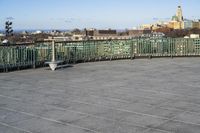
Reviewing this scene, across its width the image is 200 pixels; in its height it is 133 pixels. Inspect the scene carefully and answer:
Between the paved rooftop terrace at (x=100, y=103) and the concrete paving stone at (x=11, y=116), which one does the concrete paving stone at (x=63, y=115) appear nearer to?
the paved rooftop terrace at (x=100, y=103)

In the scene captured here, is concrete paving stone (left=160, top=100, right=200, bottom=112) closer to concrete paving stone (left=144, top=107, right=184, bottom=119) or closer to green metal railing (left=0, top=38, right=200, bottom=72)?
concrete paving stone (left=144, top=107, right=184, bottom=119)

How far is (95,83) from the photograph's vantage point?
32.0ft

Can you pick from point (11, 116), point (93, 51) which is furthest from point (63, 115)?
point (93, 51)

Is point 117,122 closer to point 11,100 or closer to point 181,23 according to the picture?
point 11,100

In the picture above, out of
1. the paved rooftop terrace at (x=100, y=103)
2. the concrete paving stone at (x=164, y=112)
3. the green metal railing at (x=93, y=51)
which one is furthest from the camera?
the green metal railing at (x=93, y=51)

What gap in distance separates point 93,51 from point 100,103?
9427mm

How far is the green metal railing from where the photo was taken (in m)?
13.0

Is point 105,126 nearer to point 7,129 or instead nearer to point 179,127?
point 179,127

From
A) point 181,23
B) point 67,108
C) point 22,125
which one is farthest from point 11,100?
point 181,23

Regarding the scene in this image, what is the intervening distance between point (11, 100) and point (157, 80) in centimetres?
456

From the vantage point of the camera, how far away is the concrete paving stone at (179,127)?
514cm

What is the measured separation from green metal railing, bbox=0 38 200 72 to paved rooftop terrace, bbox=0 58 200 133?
1541 millimetres

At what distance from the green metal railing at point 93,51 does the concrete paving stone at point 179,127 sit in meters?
8.43

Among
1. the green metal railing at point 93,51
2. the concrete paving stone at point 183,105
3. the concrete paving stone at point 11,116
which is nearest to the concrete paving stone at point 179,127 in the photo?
the concrete paving stone at point 183,105
